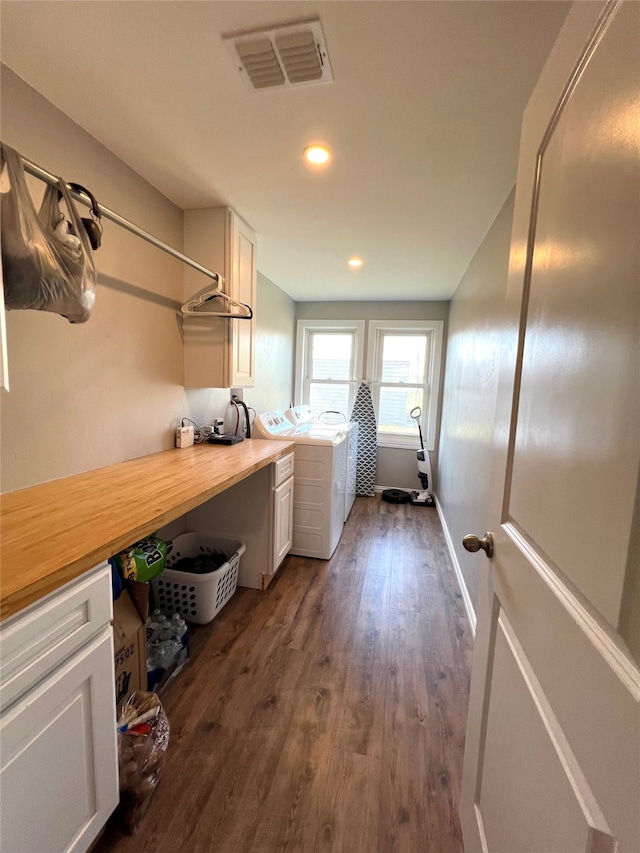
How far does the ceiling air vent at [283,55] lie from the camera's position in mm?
1033

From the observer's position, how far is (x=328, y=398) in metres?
4.70

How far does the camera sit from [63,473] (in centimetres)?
148

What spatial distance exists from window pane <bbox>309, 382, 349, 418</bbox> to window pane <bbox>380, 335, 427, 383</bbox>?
551 mm

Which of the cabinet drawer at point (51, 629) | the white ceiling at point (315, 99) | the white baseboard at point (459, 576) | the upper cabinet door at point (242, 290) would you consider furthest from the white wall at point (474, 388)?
the cabinet drawer at point (51, 629)

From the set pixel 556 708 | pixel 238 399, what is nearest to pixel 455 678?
pixel 556 708

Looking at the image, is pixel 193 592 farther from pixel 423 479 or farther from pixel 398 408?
pixel 398 408

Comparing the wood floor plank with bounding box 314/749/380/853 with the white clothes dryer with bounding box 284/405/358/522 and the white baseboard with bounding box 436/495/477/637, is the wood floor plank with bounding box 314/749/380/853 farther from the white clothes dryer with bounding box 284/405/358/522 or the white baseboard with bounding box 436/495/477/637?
the white clothes dryer with bounding box 284/405/358/522

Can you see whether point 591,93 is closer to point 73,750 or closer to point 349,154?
point 349,154

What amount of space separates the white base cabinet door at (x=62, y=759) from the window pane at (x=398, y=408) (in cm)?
398

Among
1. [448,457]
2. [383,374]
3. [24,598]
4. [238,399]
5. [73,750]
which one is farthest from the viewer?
[383,374]

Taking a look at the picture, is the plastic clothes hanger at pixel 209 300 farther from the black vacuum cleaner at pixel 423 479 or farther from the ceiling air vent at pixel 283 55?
the black vacuum cleaner at pixel 423 479

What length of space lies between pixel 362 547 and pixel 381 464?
5.73ft

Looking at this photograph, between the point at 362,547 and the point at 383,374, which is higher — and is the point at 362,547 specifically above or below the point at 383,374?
below

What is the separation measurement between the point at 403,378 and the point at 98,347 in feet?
11.7
